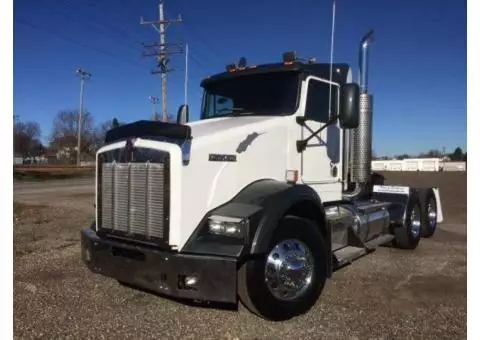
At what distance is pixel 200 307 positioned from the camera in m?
4.39

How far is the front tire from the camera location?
3.78 meters

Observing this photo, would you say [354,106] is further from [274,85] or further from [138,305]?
[138,305]

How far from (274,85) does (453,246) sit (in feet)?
15.9

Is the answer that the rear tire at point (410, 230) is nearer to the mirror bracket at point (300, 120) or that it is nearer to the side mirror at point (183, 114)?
the mirror bracket at point (300, 120)

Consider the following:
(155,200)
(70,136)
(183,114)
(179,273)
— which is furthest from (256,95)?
(70,136)

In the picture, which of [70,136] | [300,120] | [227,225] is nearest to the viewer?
[227,225]

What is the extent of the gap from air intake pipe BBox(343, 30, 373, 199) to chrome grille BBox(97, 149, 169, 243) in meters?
3.21

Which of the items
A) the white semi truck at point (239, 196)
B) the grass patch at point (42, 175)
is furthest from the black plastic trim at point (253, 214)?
the grass patch at point (42, 175)

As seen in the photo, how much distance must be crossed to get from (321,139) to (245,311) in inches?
93.6

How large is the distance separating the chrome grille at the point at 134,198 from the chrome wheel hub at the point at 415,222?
5274mm

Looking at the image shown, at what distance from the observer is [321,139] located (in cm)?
547

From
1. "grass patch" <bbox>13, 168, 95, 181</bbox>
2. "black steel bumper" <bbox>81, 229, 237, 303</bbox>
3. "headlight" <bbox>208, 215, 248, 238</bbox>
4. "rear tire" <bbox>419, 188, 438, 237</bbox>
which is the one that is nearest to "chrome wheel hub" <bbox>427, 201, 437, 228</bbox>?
"rear tire" <bbox>419, 188, 438, 237</bbox>

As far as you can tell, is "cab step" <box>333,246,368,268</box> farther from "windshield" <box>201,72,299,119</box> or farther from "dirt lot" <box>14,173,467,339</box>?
"windshield" <box>201,72,299,119</box>

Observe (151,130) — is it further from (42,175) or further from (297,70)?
(42,175)
